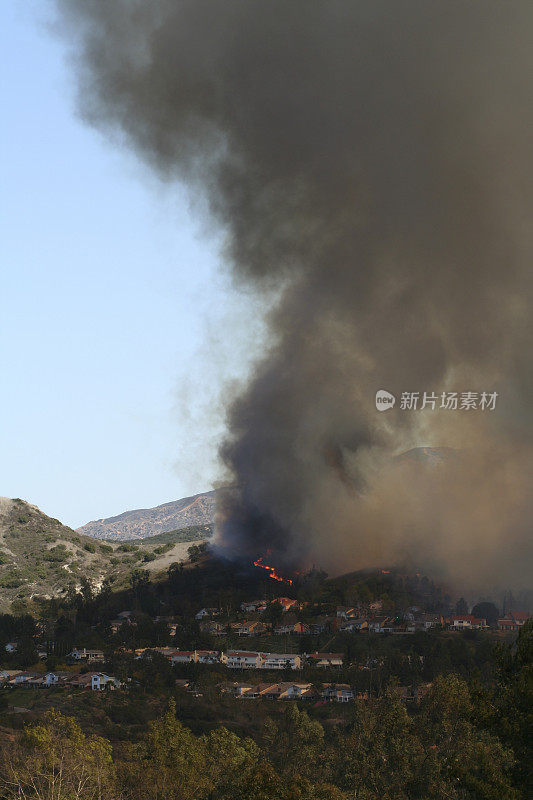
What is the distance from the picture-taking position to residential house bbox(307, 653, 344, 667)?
92.6 m

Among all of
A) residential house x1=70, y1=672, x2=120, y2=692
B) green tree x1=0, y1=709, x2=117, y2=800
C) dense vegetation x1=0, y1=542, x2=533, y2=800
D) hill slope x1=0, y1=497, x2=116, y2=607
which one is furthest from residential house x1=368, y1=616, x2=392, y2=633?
green tree x1=0, y1=709, x2=117, y2=800

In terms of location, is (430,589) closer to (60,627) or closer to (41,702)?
(60,627)

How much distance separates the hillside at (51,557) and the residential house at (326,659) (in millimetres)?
53472

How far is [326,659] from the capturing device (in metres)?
94.2

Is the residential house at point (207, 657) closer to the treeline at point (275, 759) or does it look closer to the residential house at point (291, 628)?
the residential house at point (291, 628)

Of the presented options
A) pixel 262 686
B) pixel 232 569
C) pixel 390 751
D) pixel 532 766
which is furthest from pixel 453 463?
pixel 532 766

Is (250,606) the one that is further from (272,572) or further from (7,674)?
(7,674)

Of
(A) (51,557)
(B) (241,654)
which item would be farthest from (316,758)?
(A) (51,557)

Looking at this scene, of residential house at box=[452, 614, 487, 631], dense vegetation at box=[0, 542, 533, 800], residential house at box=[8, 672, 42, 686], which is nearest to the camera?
dense vegetation at box=[0, 542, 533, 800]

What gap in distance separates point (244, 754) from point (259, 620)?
190 feet

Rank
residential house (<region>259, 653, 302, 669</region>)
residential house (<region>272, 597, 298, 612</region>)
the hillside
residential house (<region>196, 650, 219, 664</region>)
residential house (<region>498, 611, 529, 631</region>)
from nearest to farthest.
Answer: residential house (<region>259, 653, 302, 669</region>) → residential house (<region>196, 650, 219, 664</region>) → residential house (<region>498, 611, 529, 631</region>) → residential house (<region>272, 597, 298, 612</region>) → the hillside

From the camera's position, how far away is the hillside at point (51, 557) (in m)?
140

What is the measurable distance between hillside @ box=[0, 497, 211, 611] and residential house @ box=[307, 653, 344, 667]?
53.5 m

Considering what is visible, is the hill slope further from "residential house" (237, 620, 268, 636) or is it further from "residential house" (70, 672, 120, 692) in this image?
"residential house" (70, 672, 120, 692)
